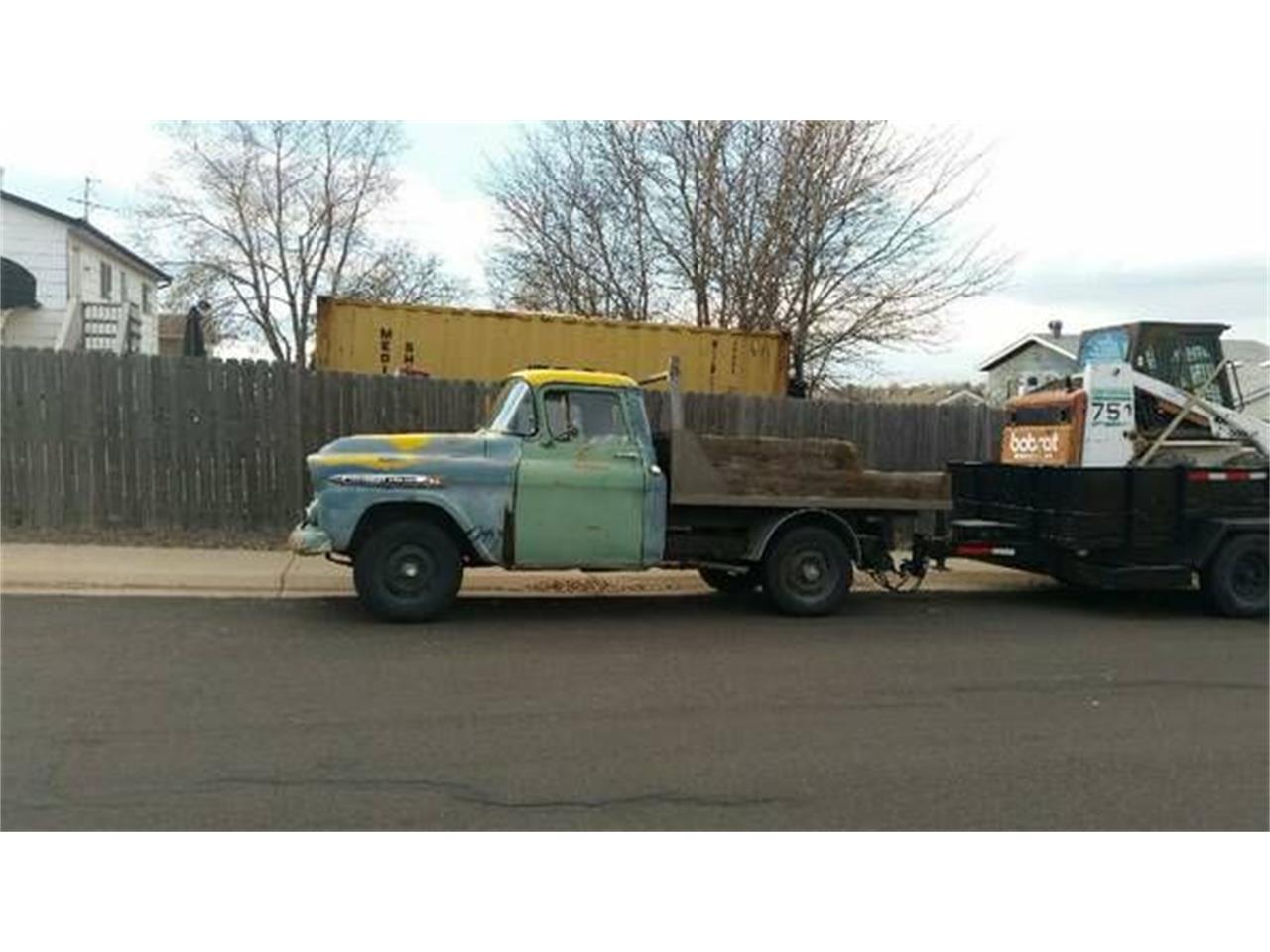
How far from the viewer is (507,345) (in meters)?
14.6

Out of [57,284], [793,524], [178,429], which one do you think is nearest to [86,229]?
[57,284]

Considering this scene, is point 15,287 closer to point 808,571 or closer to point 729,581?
point 729,581

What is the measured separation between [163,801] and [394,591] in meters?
3.82

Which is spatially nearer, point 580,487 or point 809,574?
point 580,487

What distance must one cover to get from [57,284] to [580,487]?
837 inches

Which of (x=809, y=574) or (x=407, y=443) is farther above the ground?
(x=407, y=443)

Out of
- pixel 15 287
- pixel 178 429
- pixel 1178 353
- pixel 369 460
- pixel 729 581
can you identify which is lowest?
pixel 729 581

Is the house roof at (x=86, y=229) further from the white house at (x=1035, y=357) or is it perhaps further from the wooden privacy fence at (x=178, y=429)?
the white house at (x=1035, y=357)

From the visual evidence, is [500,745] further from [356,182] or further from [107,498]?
[356,182]

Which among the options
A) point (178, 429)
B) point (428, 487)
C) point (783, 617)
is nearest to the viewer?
point (428, 487)

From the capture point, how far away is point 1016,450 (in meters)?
11.3

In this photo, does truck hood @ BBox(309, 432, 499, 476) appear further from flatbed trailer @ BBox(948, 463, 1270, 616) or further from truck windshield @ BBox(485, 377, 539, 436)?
flatbed trailer @ BBox(948, 463, 1270, 616)

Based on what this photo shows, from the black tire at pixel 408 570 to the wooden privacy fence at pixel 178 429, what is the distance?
16.0 ft

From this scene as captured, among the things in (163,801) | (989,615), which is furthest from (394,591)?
(989,615)
